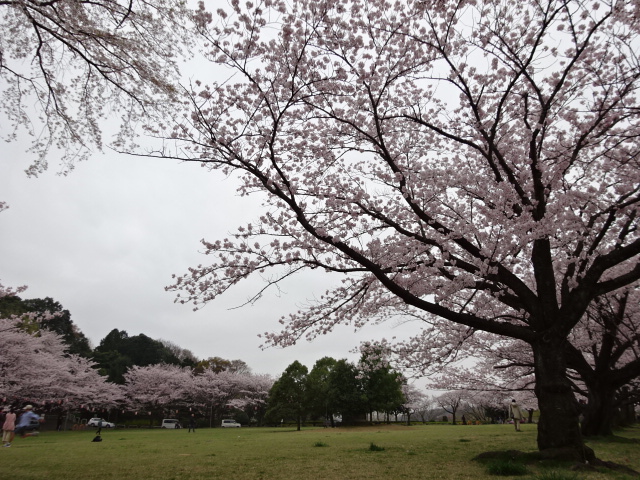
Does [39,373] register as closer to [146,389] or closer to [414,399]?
[146,389]

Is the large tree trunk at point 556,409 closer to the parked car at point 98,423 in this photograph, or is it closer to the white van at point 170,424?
the parked car at point 98,423

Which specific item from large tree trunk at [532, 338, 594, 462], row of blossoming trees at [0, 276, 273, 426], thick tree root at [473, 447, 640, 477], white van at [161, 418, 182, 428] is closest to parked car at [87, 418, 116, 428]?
row of blossoming trees at [0, 276, 273, 426]

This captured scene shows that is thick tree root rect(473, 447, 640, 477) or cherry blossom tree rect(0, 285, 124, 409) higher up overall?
cherry blossom tree rect(0, 285, 124, 409)

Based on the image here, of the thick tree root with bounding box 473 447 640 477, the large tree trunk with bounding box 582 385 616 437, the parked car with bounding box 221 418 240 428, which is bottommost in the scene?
the parked car with bounding box 221 418 240 428

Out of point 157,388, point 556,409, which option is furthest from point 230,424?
point 556,409

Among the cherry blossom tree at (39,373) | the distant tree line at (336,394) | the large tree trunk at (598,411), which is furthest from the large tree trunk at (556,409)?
the distant tree line at (336,394)

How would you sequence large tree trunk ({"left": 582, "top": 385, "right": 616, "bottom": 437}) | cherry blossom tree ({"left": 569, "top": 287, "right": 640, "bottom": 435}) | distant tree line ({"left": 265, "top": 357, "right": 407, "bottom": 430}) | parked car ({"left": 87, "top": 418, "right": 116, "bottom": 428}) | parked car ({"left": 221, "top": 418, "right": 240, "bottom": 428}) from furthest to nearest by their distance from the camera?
parked car ({"left": 221, "top": 418, "right": 240, "bottom": 428}) → parked car ({"left": 87, "top": 418, "right": 116, "bottom": 428}) → distant tree line ({"left": 265, "top": 357, "right": 407, "bottom": 430}) → large tree trunk ({"left": 582, "top": 385, "right": 616, "bottom": 437}) → cherry blossom tree ({"left": 569, "top": 287, "right": 640, "bottom": 435})

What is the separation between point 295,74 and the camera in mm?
6391

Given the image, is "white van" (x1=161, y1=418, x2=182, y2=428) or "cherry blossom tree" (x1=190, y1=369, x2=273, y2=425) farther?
"cherry blossom tree" (x1=190, y1=369, x2=273, y2=425)

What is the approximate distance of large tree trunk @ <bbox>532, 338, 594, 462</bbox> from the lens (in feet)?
21.0

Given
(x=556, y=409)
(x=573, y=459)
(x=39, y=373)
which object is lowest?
(x=573, y=459)

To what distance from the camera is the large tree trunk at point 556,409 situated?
6410mm

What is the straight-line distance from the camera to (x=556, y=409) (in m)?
6.75

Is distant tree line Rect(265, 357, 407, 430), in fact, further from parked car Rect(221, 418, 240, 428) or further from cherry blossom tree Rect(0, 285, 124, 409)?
cherry blossom tree Rect(0, 285, 124, 409)
